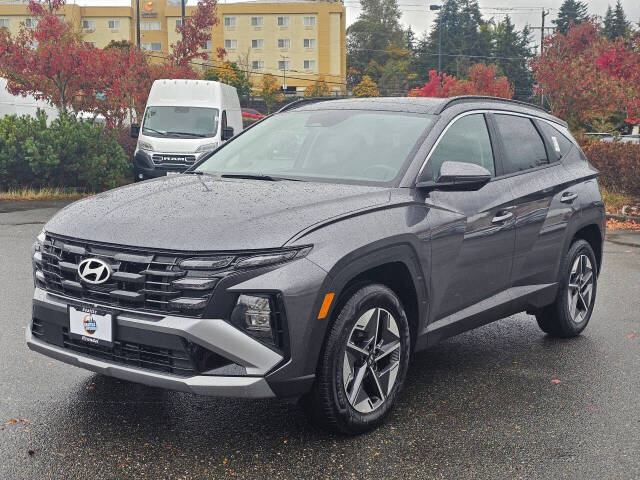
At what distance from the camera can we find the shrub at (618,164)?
51.7 feet

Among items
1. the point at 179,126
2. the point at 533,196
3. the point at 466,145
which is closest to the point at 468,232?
the point at 466,145

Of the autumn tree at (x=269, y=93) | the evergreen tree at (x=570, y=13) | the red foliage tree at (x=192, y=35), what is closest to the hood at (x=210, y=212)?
the red foliage tree at (x=192, y=35)

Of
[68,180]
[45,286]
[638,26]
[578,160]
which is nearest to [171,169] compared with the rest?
[68,180]

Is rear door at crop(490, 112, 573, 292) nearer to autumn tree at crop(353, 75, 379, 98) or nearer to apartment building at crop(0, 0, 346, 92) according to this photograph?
autumn tree at crop(353, 75, 379, 98)

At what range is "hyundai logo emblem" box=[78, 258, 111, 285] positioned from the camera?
12.8 feet

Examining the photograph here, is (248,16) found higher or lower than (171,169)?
higher

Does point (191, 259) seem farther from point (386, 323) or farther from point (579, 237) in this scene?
point (579, 237)

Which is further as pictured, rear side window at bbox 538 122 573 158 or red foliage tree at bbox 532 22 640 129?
red foliage tree at bbox 532 22 640 129

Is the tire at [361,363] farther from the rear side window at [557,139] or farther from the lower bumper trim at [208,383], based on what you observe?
the rear side window at [557,139]

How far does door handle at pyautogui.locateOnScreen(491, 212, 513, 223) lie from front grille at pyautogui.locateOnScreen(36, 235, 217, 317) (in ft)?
7.15

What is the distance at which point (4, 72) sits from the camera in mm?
22734

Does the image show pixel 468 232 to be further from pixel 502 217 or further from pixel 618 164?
pixel 618 164

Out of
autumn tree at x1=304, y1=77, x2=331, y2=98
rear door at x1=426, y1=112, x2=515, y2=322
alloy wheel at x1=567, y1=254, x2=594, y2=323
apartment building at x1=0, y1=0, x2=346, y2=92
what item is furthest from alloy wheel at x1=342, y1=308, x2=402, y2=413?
apartment building at x1=0, y1=0, x2=346, y2=92

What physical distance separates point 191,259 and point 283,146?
6.10 ft
